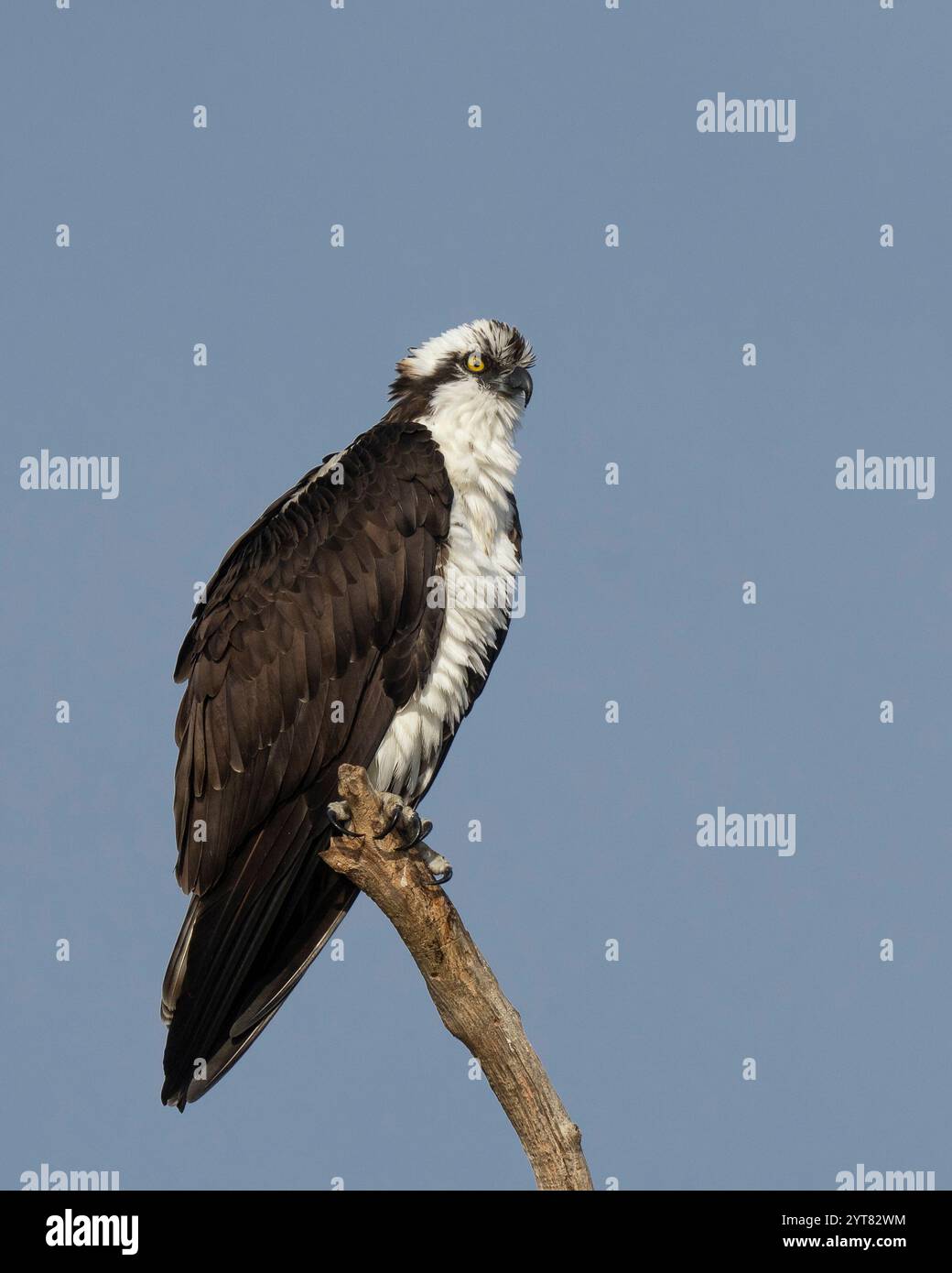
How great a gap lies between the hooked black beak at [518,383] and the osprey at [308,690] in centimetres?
71

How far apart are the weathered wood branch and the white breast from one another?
120cm

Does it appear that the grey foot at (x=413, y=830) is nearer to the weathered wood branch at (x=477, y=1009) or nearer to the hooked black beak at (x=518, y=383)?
the weathered wood branch at (x=477, y=1009)

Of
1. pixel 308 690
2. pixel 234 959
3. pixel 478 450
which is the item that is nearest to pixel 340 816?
pixel 308 690

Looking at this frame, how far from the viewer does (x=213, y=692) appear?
8.60 meters

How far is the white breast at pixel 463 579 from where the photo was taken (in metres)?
8.57

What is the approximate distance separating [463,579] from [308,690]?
1054 millimetres

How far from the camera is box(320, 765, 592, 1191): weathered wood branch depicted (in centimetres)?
716

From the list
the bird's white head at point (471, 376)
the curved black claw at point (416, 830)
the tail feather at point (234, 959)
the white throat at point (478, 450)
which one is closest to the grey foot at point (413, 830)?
the curved black claw at point (416, 830)

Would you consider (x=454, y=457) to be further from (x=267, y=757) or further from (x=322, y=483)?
(x=267, y=757)

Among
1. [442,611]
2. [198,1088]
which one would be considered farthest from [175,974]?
[442,611]

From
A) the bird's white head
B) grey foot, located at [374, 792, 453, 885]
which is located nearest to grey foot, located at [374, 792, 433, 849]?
grey foot, located at [374, 792, 453, 885]
